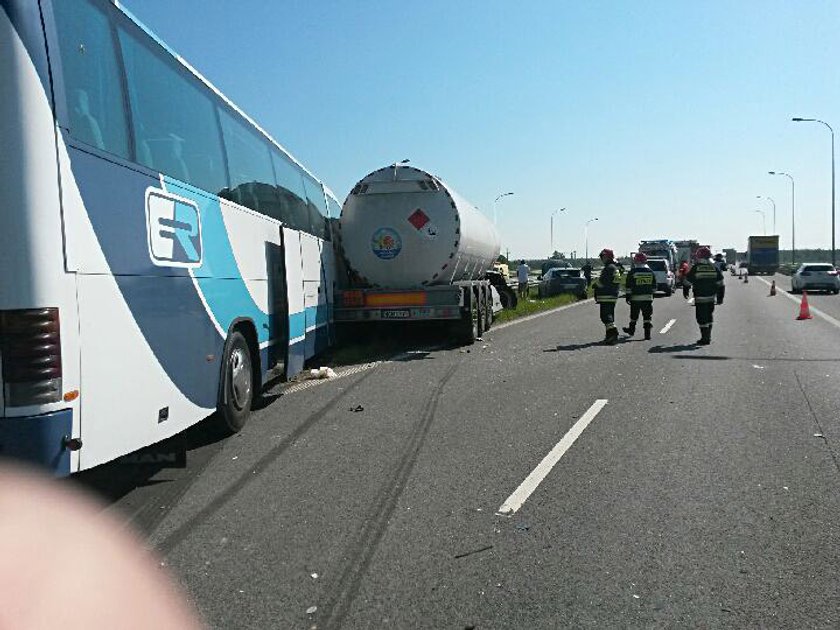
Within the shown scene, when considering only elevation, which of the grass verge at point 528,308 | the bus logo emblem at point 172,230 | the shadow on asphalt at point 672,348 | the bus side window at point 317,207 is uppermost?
the bus side window at point 317,207

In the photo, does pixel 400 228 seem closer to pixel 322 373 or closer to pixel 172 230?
pixel 322 373

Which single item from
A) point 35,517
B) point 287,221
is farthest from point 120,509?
point 287,221

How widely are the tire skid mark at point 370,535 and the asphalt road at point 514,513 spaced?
0.05 feet

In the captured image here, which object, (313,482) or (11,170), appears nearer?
(11,170)

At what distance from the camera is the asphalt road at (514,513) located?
148 inches

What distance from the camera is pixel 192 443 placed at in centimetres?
725

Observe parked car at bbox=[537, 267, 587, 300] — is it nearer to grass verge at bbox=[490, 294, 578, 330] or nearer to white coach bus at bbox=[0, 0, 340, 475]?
grass verge at bbox=[490, 294, 578, 330]

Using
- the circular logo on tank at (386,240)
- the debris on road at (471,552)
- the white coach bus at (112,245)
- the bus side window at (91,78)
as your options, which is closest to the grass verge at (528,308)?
the circular logo on tank at (386,240)

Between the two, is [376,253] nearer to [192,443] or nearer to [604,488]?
[192,443]

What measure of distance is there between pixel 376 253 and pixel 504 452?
835 cm

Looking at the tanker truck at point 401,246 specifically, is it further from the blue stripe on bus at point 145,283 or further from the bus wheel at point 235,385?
the blue stripe on bus at point 145,283

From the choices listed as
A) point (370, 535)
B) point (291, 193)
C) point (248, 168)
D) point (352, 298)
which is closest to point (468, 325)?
point (352, 298)

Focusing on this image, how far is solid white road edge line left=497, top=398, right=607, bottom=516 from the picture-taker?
5.21m

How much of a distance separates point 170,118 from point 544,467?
4.02 metres
